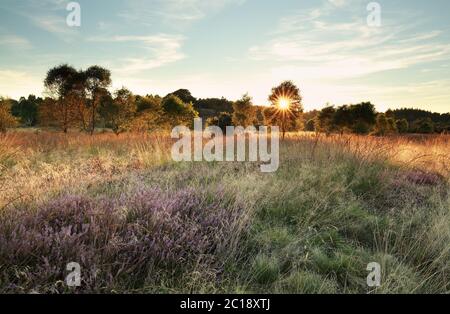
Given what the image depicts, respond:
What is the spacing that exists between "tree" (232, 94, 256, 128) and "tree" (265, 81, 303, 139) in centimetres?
728

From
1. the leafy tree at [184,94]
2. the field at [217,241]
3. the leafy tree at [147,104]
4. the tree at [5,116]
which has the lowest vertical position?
the field at [217,241]

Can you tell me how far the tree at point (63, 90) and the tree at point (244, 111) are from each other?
2127cm

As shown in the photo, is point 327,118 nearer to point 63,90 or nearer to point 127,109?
point 127,109

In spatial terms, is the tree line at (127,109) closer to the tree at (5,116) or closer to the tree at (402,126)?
the tree at (5,116)

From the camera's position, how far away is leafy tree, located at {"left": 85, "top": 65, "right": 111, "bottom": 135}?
130ft

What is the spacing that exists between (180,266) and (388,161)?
6422 millimetres

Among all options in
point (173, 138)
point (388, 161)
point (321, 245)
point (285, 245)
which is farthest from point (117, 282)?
point (173, 138)

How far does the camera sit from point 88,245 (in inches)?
107

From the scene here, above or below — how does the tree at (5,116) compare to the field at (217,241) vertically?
above

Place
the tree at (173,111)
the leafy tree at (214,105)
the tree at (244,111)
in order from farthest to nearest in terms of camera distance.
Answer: the leafy tree at (214,105) → the tree at (244,111) → the tree at (173,111)

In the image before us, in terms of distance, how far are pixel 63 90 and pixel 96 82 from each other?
3.75 metres

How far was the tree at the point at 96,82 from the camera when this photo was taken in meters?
39.7

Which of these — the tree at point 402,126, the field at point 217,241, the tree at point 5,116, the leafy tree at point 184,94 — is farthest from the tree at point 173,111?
the tree at point 402,126
